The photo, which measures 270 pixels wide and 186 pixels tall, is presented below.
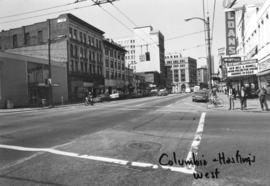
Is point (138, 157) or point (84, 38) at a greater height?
point (84, 38)

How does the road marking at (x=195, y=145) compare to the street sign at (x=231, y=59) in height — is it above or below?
below

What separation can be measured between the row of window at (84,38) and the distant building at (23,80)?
8.93 meters

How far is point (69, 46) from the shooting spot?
5272cm

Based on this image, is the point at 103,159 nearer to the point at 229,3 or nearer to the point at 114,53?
the point at 229,3

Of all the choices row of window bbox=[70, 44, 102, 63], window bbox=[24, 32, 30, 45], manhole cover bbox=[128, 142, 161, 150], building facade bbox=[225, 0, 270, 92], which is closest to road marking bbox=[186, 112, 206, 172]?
manhole cover bbox=[128, 142, 161, 150]

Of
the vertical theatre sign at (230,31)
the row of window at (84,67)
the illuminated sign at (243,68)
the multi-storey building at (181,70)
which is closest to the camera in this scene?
the illuminated sign at (243,68)

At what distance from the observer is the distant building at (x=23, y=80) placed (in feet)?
118

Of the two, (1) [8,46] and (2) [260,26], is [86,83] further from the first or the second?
(2) [260,26]

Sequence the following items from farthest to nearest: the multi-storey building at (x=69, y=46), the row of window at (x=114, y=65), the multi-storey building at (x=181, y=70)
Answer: the multi-storey building at (x=181, y=70)
the row of window at (x=114, y=65)
the multi-storey building at (x=69, y=46)

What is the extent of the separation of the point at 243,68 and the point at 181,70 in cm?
12185

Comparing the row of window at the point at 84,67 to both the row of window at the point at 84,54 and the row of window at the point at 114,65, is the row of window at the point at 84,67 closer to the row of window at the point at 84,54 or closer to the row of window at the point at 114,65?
the row of window at the point at 84,54

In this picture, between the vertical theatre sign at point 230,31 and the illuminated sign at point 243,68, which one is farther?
the vertical theatre sign at point 230,31
